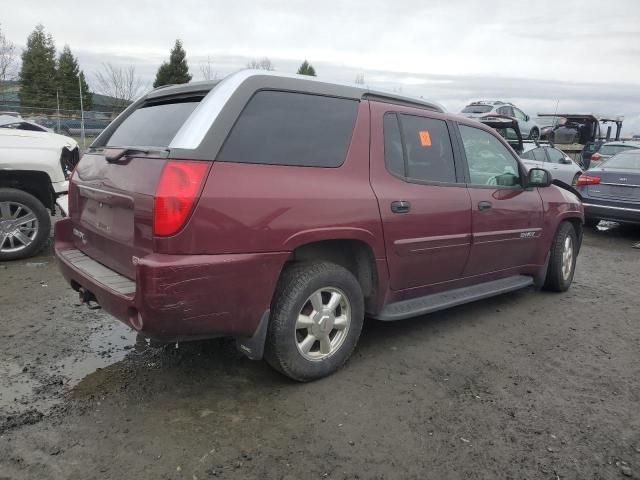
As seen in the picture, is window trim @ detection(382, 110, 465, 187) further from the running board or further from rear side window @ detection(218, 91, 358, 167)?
the running board

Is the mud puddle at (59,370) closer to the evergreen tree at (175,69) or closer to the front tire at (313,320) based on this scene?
the front tire at (313,320)

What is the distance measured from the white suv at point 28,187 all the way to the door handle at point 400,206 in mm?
3752

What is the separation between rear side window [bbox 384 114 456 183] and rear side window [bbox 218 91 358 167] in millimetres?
368

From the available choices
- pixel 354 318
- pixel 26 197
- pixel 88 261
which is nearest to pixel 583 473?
pixel 354 318

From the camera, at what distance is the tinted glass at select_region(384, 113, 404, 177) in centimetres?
359

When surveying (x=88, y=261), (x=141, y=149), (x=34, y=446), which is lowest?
(x=34, y=446)

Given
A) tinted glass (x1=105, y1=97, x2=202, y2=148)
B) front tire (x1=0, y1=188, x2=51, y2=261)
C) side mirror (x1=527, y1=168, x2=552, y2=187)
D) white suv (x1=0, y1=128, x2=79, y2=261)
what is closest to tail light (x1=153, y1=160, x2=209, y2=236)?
tinted glass (x1=105, y1=97, x2=202, y2=148)

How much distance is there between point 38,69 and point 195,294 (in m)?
41.6

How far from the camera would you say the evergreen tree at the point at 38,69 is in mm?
35406

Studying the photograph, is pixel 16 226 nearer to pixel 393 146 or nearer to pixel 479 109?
pixel 393 146

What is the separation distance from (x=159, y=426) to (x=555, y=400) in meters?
2.30

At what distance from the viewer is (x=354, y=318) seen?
11.3 ft

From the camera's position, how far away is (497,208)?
4.36 meters

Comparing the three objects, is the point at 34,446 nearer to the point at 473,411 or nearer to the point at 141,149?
the point at 141,149
